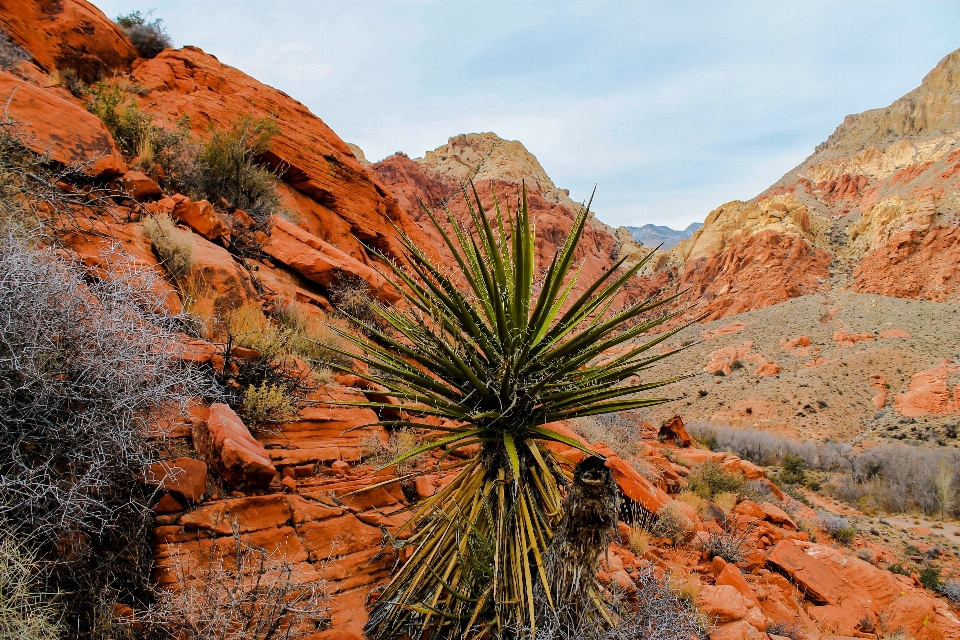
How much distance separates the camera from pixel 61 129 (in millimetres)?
6055

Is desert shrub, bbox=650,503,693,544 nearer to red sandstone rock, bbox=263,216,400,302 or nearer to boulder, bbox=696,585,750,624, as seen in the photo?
boulder, bbox=696,585,750,624

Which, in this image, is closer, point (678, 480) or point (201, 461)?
point (201, 461)

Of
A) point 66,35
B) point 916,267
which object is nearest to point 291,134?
point 66,35

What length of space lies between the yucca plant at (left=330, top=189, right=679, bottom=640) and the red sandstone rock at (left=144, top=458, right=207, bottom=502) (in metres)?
1.39

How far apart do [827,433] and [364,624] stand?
28028 millimetres

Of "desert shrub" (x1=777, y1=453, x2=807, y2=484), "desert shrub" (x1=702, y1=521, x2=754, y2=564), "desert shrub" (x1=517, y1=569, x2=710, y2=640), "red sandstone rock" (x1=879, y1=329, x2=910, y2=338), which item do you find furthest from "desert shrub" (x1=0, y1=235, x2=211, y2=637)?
"red sandstone rock" (x1=879, y1=329, x2=910, y2=338)

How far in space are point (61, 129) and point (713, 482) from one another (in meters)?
10.9

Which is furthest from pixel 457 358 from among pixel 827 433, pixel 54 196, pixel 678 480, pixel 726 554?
pixel 827 433

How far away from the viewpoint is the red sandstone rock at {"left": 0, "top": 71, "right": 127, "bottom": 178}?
5.68 meters

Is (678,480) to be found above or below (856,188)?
below

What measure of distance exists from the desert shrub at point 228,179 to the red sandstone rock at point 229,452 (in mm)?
6629

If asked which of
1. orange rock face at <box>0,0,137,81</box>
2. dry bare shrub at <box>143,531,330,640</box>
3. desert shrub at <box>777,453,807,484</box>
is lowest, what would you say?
desert shrub at <box>777,453,807,484</box>

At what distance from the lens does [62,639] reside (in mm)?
2189

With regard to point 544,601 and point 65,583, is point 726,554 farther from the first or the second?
point 65,583
